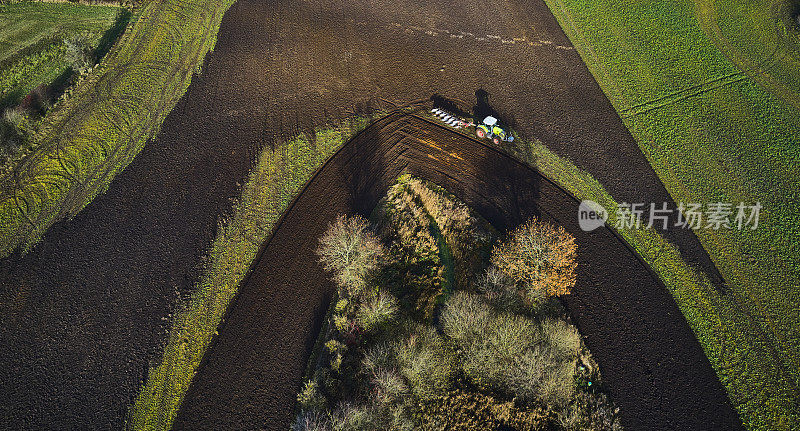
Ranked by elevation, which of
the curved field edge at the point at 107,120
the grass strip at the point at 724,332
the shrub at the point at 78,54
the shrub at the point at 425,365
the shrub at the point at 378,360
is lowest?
the grass strip at the point at 724,332

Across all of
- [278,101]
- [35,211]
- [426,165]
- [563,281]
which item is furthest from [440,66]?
[35,211]

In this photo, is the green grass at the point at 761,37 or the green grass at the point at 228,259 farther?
the green grass at the point at 761,37

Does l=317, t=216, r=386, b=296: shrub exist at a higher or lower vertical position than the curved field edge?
lower

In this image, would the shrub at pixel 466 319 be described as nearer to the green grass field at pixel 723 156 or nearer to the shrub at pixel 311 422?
the shrub at pixel 311 422

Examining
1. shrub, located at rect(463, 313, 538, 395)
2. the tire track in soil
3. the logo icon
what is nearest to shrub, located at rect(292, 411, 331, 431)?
the tire track in soil

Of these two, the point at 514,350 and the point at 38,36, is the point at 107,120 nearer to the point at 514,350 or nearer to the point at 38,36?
the point at 38,36

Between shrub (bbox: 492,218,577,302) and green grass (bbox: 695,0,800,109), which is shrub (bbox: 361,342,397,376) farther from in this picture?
green grass (bbox: 695,0,800,109)

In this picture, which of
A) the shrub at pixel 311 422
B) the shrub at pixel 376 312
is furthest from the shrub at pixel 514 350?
the shrub at pixel 311 422

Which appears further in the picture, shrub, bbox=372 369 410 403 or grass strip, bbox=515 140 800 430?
grass strip, bbox=515 140 800 430
